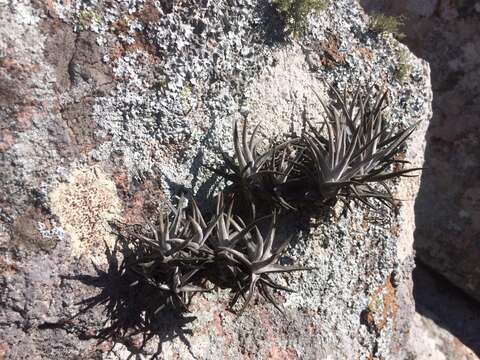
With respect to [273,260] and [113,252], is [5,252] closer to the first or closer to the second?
[113,252]

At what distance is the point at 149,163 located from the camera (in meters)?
2.81

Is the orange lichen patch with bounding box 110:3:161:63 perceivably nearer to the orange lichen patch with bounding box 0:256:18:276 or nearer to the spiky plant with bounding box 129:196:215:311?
the spiky plant with bounding box 129:196:215:311

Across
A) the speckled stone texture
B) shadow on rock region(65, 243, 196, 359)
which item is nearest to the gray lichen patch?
the speckled stone texture

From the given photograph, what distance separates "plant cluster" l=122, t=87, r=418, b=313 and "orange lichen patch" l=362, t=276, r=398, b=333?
72 cm

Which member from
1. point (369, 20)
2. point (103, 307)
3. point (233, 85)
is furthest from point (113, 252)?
point (369, 20)

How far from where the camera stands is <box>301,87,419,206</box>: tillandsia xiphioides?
2.81 m

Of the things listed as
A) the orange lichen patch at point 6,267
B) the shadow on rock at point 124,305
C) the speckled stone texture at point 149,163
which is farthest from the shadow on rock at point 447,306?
the orange lichen patch at point 6,267

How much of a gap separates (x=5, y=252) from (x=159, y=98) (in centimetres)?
98

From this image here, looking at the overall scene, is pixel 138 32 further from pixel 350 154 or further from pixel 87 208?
pixel 350 154

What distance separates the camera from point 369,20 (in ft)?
12.0

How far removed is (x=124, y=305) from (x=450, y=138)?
325 cm

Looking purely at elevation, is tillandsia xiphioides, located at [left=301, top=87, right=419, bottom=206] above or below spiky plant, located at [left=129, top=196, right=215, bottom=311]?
above

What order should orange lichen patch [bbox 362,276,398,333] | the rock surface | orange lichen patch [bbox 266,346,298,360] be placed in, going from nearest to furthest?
orange lichen patch [bbox 266,346,298,360]
orange lichen patch [bbox 362,276,398,333]
the rock surface

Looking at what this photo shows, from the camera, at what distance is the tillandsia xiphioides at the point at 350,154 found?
2809mm
